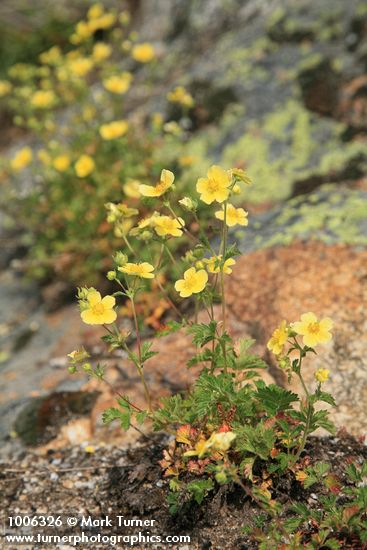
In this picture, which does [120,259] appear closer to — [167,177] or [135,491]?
[167,177]

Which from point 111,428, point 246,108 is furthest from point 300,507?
point 246,108

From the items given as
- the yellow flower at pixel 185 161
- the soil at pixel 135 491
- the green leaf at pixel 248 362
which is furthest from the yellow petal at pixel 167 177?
the yellow flower at pixel 185 161

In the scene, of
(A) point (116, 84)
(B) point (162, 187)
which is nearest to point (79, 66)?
(A) point (116, 84)

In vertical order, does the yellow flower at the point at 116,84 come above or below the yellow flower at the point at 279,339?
above

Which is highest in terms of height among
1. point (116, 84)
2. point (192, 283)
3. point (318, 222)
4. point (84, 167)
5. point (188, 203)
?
point (116, 84)

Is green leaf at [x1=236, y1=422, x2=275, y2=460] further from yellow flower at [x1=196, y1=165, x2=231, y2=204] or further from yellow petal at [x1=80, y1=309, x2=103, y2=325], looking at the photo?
yellow flower at [x1=196, y1=165, x2=231, y2=204]

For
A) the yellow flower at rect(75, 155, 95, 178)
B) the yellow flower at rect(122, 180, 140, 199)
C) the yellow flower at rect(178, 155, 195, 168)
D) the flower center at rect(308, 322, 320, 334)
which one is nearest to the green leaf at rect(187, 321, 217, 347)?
the flower center at rect(308, 322, 320, 334)

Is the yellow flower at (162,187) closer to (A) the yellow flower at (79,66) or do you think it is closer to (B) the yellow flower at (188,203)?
(B) the yellow flower at (188,203)

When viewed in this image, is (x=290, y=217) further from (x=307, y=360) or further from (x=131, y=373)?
(x=131, y=373)
